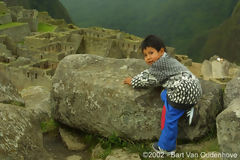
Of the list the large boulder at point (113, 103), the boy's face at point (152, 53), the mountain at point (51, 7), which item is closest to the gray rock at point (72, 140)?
the large boulder at point (113, 103)

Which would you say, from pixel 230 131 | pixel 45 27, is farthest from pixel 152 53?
pixel 45 27

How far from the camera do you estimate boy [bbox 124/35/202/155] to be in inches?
212

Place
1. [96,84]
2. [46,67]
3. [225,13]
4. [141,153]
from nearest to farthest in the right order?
[141,153] < [96,84] < [46,67] < [225,13]

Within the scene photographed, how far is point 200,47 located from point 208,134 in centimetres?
9410

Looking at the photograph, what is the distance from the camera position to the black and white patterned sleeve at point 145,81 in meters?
5.80

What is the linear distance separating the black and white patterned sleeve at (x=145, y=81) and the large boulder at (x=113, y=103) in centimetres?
18

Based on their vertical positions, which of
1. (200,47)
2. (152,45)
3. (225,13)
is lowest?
(200,47)

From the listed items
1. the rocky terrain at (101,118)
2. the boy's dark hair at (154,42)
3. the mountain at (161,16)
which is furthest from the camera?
the mountain at (161,16)

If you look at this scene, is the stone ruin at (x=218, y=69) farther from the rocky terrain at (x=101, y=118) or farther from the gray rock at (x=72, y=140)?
the gray rock at (x=72, y=140)

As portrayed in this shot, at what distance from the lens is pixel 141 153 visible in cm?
576

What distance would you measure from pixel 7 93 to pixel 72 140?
1.72 meters

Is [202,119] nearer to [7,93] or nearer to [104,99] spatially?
[104,99]

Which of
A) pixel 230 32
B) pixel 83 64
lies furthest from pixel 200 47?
pixel 83 64

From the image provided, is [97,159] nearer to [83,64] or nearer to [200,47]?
[83,64]
